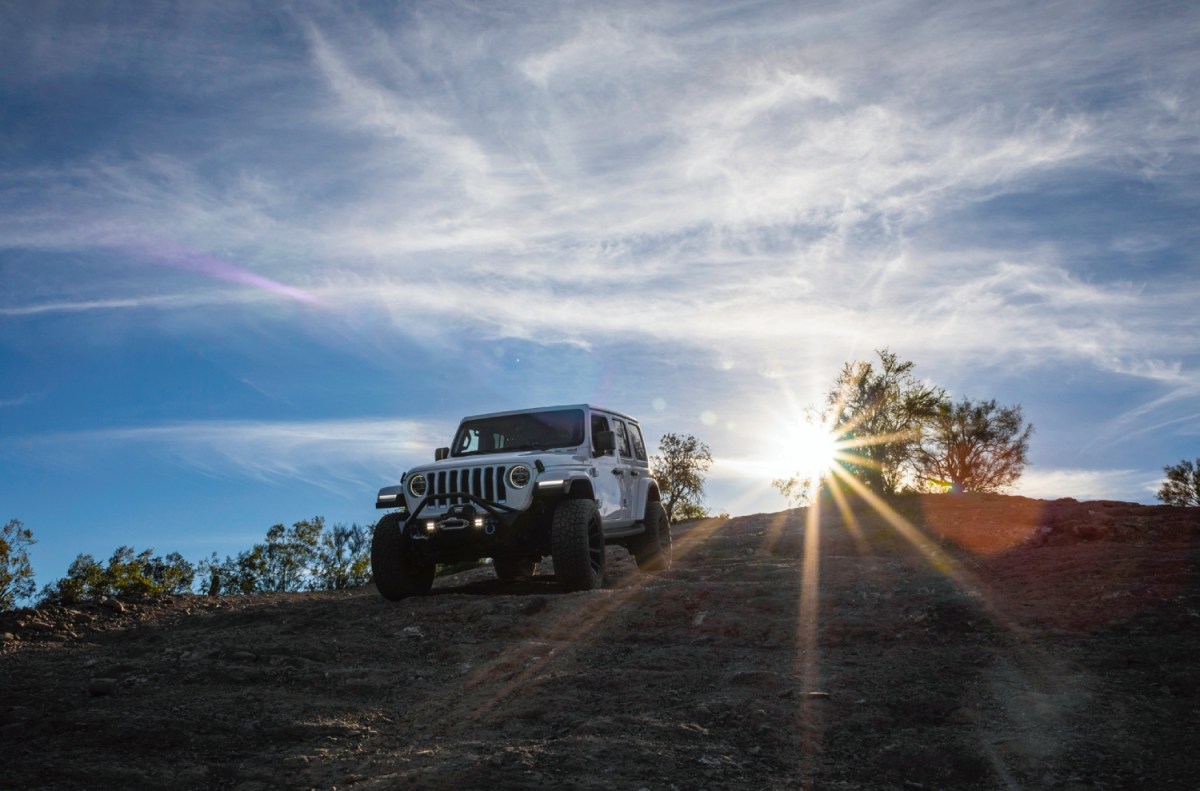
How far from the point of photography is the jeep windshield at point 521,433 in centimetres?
1054

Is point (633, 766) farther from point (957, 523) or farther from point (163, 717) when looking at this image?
point (957, 523)

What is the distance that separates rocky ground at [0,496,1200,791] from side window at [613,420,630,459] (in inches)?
98.4

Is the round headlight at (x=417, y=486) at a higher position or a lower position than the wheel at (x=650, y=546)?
higher

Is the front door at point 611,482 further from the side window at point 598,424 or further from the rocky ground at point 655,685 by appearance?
Answer: the rocky ground at point 655,685

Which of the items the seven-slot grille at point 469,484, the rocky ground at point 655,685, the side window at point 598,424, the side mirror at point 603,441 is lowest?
the rocky ground at point 655,685

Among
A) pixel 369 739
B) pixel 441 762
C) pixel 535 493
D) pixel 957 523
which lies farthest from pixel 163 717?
pixel 957 523

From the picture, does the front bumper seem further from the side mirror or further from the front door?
the side mirror

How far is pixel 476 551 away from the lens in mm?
9336

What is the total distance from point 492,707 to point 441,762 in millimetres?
1135

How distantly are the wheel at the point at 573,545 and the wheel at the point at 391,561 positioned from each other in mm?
1722

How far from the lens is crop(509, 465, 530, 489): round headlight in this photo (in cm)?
923

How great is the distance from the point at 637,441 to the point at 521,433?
2.44 meters

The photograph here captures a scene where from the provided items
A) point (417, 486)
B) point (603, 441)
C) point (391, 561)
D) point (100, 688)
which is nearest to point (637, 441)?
point (603, 441)

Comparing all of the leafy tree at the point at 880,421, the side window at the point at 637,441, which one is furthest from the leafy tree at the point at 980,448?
the side window at the point at 637,441
